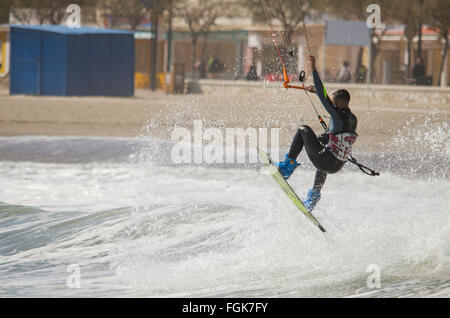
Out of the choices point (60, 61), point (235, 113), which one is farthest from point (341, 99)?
point (60, 61)

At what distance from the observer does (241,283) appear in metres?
7.07

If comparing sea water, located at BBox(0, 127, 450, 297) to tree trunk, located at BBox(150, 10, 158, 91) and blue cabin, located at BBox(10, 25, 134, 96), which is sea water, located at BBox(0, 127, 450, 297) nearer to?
blue cabin, located at BBox(10, 25, 134, 96)

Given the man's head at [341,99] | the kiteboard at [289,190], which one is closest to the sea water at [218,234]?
the kiteboard at [289,190]

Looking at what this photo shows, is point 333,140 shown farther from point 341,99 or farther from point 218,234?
point 218,234

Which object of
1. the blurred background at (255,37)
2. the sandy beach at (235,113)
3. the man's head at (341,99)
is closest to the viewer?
the man's head at (341,99)

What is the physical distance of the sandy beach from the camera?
59.5 ft

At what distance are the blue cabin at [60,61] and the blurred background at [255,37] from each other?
11.4 inches

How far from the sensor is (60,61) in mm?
24938

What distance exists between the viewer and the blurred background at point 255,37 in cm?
2939

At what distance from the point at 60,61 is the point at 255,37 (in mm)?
12092

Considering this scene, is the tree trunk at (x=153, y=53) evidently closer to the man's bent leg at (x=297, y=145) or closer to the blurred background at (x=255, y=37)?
Result: the blurred background at (x=255, y=37)

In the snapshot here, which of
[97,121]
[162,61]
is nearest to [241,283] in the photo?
[97,121]

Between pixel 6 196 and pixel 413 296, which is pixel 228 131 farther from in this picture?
pixel 413 296

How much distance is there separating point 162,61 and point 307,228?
37.7 m
